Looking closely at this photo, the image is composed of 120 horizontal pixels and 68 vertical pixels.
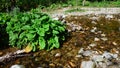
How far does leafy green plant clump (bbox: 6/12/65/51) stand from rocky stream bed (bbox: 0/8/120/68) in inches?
9.5

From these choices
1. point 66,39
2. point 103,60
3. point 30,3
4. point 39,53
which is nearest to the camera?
point 103,60

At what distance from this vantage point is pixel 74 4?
51.9ft

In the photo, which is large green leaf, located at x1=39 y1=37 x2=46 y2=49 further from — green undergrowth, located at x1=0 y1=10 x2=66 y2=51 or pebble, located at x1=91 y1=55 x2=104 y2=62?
pebble, located at x1=91 y1=55 x2=104 y2=62

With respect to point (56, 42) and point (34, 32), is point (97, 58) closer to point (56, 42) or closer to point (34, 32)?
point (56, 42)

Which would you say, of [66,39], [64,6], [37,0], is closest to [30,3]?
[37,0]

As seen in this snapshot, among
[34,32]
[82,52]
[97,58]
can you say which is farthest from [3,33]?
[97,58]

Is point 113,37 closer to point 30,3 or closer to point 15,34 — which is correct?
point 15,34

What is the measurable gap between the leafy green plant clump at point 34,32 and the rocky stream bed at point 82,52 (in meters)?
0.24

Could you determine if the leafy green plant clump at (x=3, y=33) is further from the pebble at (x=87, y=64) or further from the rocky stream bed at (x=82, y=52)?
the pebble at (x=87, y=64)

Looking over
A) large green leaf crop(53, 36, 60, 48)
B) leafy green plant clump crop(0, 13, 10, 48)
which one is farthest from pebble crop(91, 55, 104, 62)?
leafy green plant clump crop(0, 13, 10, 48)

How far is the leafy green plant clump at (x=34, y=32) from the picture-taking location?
24.7 feet

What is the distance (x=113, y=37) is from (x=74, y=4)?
722 cm

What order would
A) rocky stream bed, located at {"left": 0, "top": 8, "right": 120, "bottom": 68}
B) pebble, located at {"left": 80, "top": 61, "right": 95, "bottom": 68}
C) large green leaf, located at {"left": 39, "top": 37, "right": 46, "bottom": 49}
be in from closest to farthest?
pebble, located at {"left": 80, "top": 61, "right": 95, "bottom": 68} < rocky stream bed, located at {"left": 0, "top": 8, "right": 120, "bottom": 68} < large green leaf, located at {"left": 39, "top": 37, "right": 46, "bottom": 49}

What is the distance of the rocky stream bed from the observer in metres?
6.93
